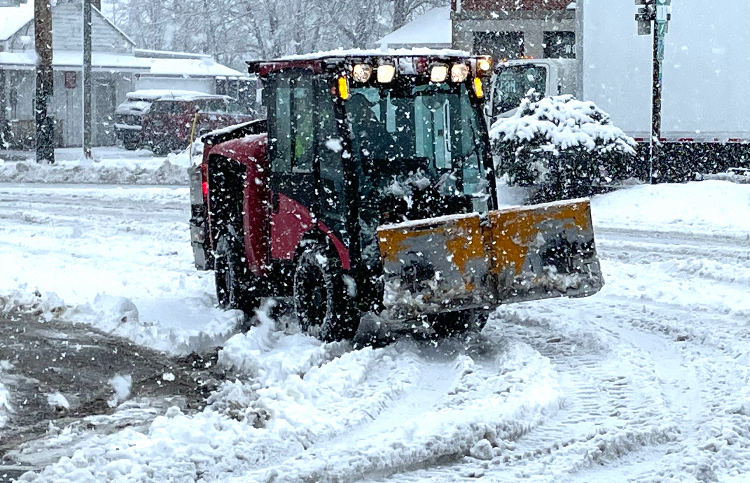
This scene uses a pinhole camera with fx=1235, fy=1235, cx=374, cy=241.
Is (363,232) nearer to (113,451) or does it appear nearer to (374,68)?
(374,68)

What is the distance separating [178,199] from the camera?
20969 mm

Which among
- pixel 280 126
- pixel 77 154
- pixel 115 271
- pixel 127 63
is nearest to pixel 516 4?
pixel 77 154

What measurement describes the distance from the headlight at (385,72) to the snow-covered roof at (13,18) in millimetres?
34717

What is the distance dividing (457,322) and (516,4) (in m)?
24.5

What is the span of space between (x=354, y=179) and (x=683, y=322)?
2.95 meters

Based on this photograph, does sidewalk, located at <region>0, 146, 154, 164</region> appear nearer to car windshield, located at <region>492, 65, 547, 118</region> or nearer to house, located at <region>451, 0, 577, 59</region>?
house, located at <region>451, 0, 577, 59</region>

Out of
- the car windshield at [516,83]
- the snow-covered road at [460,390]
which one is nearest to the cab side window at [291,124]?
the snow-covered road at [460,390]

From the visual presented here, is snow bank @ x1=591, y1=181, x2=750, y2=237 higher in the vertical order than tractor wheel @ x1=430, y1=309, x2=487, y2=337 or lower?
higher

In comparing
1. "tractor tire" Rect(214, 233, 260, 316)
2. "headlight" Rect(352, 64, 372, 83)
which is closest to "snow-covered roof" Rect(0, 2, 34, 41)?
"tractor tire" Rect(214, 233, 260, 316)

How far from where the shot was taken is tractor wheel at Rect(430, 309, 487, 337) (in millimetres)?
9344

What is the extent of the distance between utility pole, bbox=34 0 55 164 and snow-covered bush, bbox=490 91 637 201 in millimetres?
12796

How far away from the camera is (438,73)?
879 cm

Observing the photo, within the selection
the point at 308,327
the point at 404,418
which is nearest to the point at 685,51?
the point at 308,327

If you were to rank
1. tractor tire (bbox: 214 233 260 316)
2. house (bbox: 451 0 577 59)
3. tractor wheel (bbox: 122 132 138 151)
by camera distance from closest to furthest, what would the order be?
tractor tire (bbox: 214 233 260 316) → house (bbox: 451 0 577 59) → tractor wheel (bbox: 122 132 138 151)
